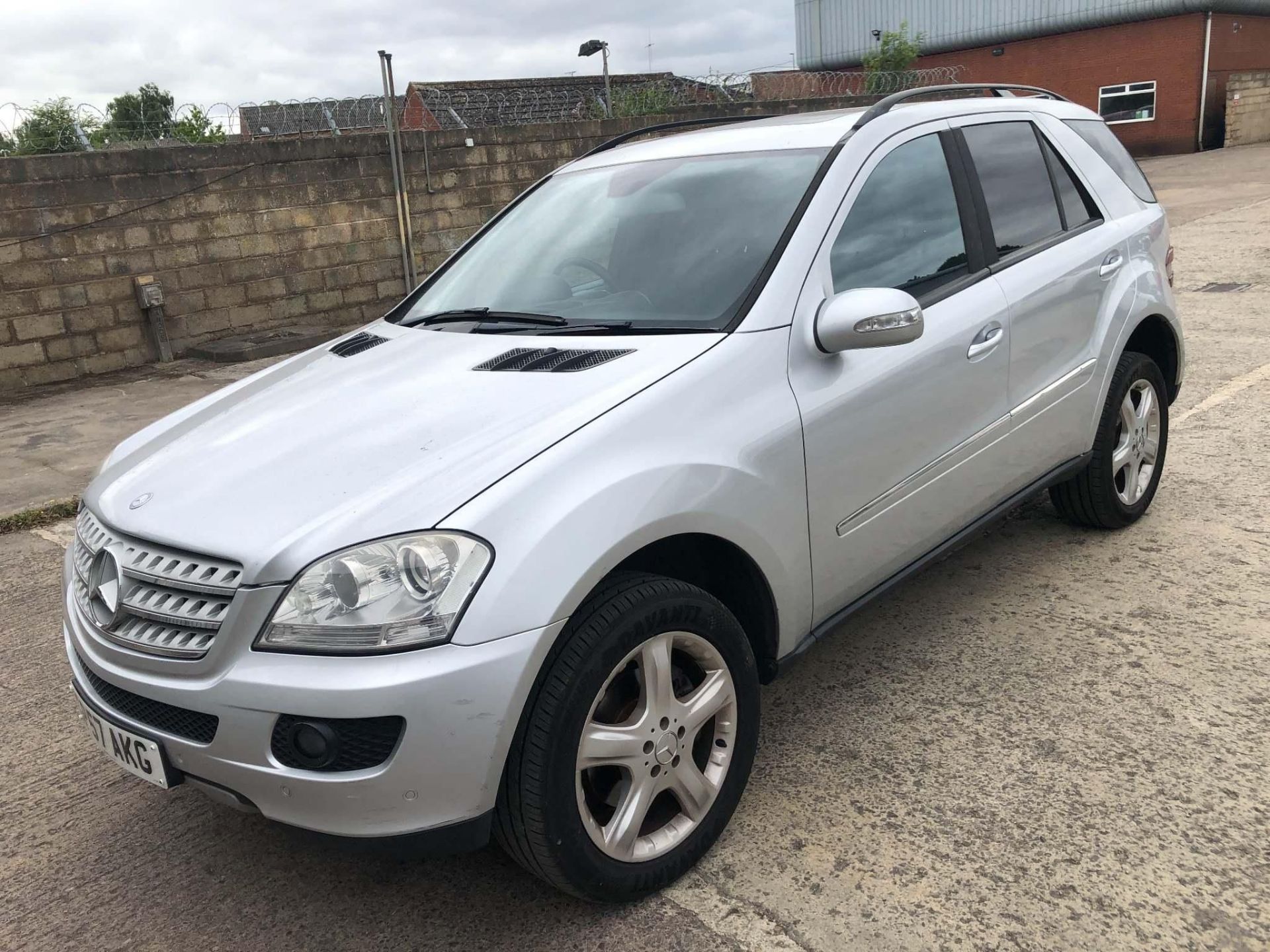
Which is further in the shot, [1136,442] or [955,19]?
[955,19]

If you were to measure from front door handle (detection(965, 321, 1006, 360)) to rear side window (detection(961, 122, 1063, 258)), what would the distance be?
1.12 ft

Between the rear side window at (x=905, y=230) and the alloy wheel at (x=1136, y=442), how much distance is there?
3.98 ft

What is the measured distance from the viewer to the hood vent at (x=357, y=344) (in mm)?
3295

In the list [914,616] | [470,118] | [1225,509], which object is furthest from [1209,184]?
[914,616]

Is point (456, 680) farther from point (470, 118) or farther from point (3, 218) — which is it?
point (470, 118)

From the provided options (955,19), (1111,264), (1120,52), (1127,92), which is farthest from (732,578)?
(955,19)

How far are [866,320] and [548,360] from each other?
80 centimetres

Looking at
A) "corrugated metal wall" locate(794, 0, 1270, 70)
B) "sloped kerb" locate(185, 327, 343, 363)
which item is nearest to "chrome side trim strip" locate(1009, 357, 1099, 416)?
"sloped kerb" locate(185, 327, 343, 363)

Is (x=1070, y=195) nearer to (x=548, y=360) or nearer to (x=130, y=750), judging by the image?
(x=548, y=360)

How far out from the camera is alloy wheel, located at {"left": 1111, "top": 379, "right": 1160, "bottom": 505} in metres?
4.15

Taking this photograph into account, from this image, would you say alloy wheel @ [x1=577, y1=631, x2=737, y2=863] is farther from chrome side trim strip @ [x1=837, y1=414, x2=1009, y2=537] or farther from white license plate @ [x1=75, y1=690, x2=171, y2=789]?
white license plate @ [x1=75, y1=690, x2=171, y2=789]

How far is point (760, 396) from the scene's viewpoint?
2607 millimetres

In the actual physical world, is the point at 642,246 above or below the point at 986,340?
above

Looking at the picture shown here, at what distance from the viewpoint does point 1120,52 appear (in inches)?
1176
